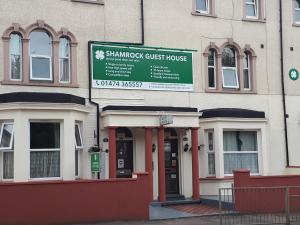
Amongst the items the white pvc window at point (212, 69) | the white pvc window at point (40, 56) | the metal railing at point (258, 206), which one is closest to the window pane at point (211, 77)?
the white pvc window at point (212, 69)

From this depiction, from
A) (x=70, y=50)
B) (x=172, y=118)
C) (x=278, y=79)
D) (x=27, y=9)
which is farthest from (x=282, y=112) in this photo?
(x=27, y=9)

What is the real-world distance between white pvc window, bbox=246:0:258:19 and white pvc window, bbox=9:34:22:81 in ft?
31.8

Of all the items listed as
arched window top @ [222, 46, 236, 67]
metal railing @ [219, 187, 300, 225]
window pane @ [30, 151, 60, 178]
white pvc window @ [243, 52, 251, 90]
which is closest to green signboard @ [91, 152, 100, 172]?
window pane @ [30, 151, 60, 178]

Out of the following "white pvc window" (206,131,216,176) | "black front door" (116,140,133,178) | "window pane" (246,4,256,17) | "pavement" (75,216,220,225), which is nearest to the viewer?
"pavement" (75,216,220,225)

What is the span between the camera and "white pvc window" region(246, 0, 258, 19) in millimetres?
21875

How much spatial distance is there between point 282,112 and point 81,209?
10.5 meters

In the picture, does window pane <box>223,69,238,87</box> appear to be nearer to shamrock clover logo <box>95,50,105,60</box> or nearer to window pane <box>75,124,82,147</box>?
shamrock clover logo <box>95,50,105,60</box>

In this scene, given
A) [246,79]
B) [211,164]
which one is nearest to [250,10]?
[246,79]

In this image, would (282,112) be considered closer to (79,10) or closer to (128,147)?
(128,147)

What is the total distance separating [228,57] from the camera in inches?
837

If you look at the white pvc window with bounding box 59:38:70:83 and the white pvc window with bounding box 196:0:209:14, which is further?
the white pvc window with bounding box 196:0:209:14

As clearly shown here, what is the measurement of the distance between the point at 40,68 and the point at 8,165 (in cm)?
354

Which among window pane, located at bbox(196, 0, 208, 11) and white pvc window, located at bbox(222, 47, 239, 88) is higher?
window pane, located at bbox(196, 0, 208, 11)

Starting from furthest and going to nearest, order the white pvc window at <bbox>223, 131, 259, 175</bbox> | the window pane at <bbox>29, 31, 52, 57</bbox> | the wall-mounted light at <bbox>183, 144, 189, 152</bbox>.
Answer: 1. the white pvc window at <bbox>223, 131, 259, 175</bbox>
2. the wall-mounted light at <bbox>183, 144, 189, 152</bbox>
3. the window pane at <bbox>29, 31, 52, 57</bbox>
